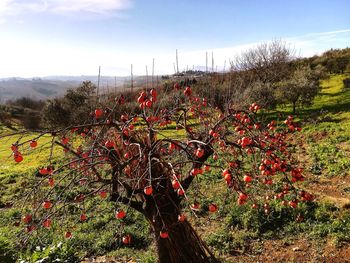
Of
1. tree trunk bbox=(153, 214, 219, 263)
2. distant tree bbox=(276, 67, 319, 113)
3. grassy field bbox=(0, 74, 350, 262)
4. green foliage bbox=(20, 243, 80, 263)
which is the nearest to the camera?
tree trunk bbox=(153, 214, 219, 263)

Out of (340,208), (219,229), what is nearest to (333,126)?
(340,208)

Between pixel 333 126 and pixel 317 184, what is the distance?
28.0 feet

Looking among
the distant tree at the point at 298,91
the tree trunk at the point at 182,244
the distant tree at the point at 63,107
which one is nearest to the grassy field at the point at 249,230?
the tree trunk at the point at 182,244

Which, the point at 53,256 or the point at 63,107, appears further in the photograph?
the point at 63,107

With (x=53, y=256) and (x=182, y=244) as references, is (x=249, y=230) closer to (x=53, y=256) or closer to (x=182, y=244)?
(x=182, y=244)

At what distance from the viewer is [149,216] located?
4977 millimetres

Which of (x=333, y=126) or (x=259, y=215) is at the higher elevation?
(x=333, y=126)

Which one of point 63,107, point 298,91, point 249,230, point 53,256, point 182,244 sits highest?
point 298,91

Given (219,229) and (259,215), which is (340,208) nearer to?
(259,215)

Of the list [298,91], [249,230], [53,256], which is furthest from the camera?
[298,91]

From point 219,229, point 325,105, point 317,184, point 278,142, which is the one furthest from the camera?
point 325,105

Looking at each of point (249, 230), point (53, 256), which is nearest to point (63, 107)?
point (249, 230)

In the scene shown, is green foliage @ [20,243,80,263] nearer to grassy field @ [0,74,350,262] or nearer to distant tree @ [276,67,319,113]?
grassy field @ [0,74,350,262]

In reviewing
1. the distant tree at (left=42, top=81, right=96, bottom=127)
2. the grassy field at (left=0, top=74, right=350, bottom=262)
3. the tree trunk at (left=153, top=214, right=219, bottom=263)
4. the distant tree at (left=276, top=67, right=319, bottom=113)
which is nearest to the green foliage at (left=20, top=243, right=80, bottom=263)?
the grassy field at (left=0, top=74, right=350, bottom=262)
